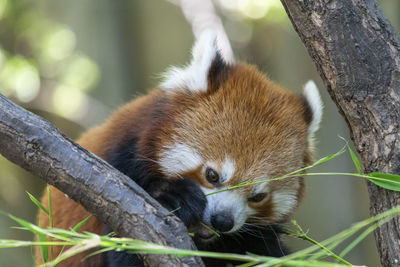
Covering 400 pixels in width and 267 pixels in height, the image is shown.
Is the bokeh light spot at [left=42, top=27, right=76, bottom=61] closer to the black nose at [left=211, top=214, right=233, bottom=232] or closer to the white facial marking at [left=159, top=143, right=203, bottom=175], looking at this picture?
the white facial marking at [left=159, top=143, right=203, bottom=175]

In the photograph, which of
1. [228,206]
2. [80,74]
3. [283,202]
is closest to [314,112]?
[283,202]

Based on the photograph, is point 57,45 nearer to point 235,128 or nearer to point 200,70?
point 200,70

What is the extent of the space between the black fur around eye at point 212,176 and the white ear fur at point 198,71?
51 cm

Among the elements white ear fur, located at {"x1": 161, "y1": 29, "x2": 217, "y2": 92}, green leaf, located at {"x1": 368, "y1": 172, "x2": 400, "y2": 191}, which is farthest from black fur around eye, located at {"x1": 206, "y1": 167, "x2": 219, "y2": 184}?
green leaf, located at {"x1": 368, "y1": 172, "x2": 400, "y2": 191}

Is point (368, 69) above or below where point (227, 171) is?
above

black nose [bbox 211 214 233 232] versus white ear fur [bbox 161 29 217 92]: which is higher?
white ear fur [bbox 161 29 217 92]

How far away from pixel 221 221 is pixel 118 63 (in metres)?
5.01

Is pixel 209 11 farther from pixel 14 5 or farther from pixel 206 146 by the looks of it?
pixel 206 146

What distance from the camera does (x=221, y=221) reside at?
284 centimetres

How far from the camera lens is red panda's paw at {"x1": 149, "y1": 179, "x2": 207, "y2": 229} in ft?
9.02

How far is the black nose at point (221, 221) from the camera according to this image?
9.32ft

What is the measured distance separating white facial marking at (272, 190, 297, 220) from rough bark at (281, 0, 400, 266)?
787 millimetres

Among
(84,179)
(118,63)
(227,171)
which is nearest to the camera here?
(84,179)

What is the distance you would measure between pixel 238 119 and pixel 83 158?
1158 millimetres
